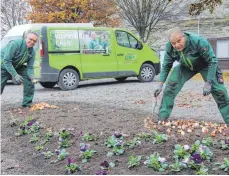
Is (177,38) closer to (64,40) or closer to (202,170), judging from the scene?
(202,170)

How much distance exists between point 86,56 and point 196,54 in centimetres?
854

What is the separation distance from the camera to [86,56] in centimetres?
1384

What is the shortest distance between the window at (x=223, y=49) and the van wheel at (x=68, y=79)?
48.9 feet

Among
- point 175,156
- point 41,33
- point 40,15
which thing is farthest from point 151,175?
point 40,15

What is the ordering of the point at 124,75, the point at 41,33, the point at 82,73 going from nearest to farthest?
1. the point at 41,33
2. the point at 82,73
3. the point at 124,75

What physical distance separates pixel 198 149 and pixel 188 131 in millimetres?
1088

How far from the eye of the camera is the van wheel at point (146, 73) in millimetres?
15625

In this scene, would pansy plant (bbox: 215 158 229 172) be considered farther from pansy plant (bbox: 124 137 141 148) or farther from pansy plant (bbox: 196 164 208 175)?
pansy plant (bbox: 124 137 141 148)

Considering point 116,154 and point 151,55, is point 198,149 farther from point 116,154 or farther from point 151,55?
point 151,55

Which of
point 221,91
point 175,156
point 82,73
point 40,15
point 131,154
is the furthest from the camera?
point 40,15

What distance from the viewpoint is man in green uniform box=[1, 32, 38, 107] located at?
24.1ft

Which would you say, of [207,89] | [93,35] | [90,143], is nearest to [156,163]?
[90,143]

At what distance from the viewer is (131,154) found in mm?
4359

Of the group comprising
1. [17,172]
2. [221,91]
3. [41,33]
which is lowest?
[17,172]
